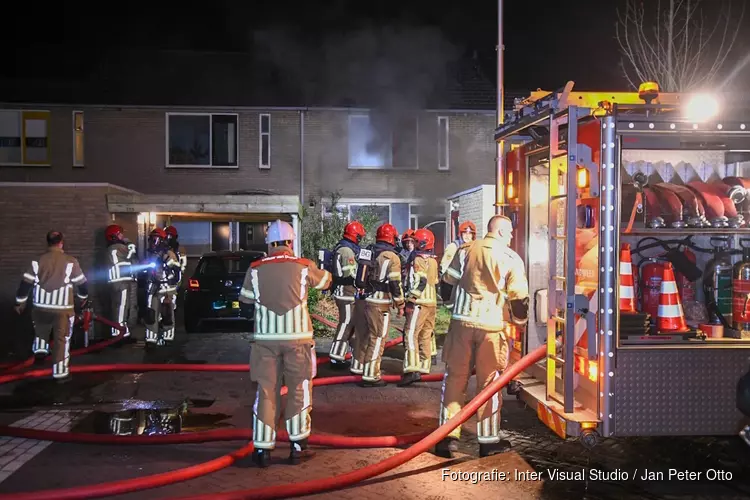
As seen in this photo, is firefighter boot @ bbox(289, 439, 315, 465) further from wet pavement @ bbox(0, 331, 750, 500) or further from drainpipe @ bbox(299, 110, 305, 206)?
drainpipe @ bbox(299, 110, 305, 206)

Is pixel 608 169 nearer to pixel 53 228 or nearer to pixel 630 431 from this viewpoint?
pixel 630 431

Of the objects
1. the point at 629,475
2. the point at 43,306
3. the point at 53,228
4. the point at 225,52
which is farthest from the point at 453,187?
the point at 629,475

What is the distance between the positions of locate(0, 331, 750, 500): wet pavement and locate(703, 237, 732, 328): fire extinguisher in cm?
100

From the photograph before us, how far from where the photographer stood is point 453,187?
2062cm

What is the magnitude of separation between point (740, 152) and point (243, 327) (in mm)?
8804

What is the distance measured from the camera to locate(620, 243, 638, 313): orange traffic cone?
5.32 meters

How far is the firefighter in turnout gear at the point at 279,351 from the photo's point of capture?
17.5 feet

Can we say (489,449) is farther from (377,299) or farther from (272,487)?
(377,299)

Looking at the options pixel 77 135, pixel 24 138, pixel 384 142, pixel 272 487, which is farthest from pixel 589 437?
pixel 24 138

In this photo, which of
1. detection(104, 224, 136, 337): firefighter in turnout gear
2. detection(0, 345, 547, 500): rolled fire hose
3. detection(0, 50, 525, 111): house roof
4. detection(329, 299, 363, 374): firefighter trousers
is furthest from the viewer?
detection(0, 50, 525, 111): house roof

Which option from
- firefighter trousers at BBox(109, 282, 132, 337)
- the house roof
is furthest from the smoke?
firefighter trousers at BBox(109, 282, 132, 337)

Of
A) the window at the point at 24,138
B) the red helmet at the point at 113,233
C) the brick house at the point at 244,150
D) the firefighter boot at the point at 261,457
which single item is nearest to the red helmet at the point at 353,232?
the firefighter boot at the point at 261,457

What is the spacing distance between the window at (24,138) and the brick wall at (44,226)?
953 cm

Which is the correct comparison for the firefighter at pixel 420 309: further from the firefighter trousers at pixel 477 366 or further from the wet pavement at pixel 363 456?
the firefighter trousers at pixel 477 366
